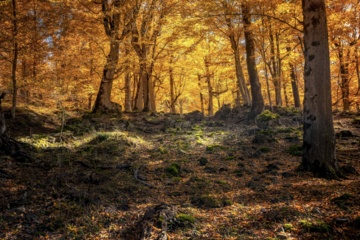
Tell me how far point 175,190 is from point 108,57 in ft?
33.1

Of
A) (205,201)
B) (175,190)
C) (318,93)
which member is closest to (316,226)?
(205,201)

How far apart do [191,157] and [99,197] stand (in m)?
4.12

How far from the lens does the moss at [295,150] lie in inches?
307

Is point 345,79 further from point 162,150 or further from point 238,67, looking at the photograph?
point 162,150

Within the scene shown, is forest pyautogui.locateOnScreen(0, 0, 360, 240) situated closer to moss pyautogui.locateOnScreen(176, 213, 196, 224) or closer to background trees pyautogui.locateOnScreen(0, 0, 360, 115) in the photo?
moss pyautogui.locateOnScreen(176, 213, 196, 224)

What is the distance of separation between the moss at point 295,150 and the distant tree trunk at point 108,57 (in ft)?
32.2

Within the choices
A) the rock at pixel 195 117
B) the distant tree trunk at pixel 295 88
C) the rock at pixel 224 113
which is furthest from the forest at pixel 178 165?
the distant tree trunk at pixel 295 88

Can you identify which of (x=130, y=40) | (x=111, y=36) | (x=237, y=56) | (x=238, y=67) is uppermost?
(x=130, y=40)

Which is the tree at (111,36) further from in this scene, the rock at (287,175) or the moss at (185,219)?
the moss at (185,219)

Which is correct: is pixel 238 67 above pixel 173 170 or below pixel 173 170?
above

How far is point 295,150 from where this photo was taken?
8008 millimetres

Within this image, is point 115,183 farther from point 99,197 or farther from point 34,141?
point 34,141

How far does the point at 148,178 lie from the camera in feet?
20.2

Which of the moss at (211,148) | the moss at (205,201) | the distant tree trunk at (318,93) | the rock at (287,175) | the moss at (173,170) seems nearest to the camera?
the moss at (205,201)
